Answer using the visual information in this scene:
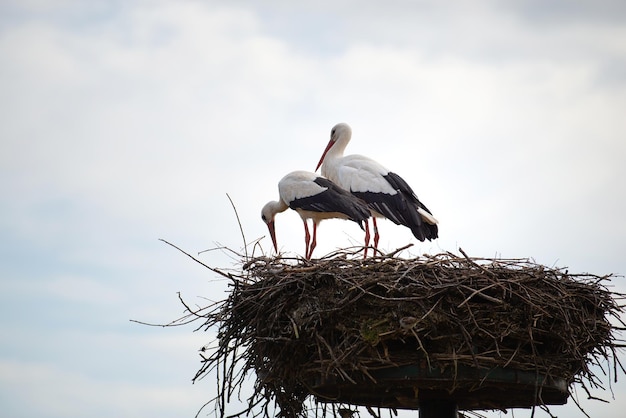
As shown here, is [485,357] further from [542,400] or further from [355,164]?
[355,164]

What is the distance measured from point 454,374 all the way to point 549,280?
1118 mm

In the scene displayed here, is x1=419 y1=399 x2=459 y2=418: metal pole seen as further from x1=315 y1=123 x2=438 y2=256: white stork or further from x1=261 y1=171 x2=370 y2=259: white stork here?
x1=261 y1=171 x2=370 y2=259: white stork

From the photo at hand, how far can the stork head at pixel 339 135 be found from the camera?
11.9m

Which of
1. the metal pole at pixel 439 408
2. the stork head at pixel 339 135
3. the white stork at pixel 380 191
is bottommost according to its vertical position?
the metal pole at pixel 439 408

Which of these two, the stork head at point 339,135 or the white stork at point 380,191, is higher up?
the stork head at point 339,135

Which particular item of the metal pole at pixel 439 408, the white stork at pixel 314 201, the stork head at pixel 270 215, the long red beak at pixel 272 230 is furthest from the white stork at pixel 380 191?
the metal pole at pixel 439 408

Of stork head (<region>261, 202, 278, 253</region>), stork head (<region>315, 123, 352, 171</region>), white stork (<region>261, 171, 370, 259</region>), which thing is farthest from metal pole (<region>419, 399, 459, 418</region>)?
stork head (<region>315, 123, 352, 171</region>)

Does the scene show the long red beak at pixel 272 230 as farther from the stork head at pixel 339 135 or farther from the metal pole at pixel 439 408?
the metal pole at pixel 439 408

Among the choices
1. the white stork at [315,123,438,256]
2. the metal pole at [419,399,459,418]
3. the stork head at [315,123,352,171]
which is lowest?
the metal pole at [419,399,459,418]

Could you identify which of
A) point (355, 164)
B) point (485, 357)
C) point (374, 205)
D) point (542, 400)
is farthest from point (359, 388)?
point (355, 164)

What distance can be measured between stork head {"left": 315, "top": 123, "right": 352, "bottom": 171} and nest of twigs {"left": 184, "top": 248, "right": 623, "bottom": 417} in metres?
4.66

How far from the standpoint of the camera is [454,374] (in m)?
6.69

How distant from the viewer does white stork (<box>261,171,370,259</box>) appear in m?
10.2

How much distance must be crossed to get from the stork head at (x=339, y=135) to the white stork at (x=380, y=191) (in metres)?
0.29
